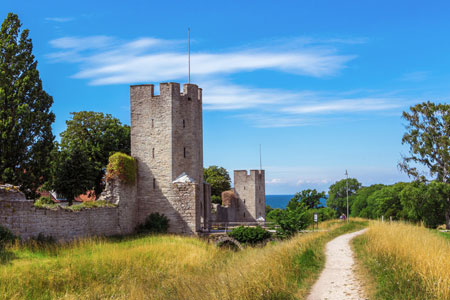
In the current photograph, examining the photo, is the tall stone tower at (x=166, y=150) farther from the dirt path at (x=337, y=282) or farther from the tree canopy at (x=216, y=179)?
the tree canopy at (x=216, y=179)

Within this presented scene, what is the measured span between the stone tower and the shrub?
81.4 feet

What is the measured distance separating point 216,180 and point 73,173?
29405mm

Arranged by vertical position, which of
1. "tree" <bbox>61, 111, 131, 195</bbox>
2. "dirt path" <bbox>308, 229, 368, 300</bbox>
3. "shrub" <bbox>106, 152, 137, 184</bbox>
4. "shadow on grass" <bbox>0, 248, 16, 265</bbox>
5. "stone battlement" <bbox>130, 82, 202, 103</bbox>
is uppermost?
"stone battlement" <bbox>130, 82, 202, 103</bbox>

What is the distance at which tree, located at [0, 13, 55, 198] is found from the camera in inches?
970

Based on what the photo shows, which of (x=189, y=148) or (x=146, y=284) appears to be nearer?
(x=146, y=284)

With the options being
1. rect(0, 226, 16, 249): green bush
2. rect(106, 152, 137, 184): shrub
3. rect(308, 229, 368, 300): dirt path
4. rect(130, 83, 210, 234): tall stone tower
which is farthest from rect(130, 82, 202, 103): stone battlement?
rect(308, 229, 368, 300): dirt path

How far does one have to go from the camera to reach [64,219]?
19.9 meters

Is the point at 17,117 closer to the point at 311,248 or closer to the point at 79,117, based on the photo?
the point at 79,117

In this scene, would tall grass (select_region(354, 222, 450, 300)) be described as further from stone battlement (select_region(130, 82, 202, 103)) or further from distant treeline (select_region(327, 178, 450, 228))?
distant treeline (select_region(327, 178, 450, 228))

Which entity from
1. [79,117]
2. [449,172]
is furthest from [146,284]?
[449,172]

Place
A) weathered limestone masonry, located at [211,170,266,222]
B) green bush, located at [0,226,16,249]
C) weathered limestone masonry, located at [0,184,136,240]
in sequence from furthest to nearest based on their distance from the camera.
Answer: weathered limestone masonry, located at [211,170,266,222]
weathered limestone masonry, located at [0,184,136,240]
green bush, located at [0,226,16,249]

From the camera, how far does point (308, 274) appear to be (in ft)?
38.4

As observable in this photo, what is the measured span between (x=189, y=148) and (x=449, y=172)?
2359 centimetres

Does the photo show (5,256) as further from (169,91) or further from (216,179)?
(216,179)
